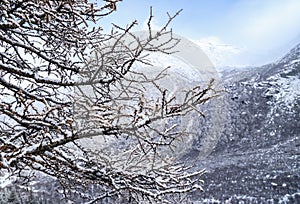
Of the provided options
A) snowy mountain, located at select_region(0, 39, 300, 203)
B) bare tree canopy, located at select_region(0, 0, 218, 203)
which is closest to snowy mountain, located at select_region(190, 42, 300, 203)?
snowy mountain, located at select_region(0, 39, 300, 203)

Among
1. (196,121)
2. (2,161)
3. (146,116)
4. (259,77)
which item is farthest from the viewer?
(259,77)

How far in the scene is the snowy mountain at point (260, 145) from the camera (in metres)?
28.4

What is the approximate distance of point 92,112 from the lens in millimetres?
2189

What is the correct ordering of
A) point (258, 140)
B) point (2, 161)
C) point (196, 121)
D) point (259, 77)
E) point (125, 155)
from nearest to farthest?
point (2, 161)
point (125, 155)
point (258, 140)
point (196, 121)
point (259, 77)

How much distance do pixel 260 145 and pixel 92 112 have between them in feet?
171

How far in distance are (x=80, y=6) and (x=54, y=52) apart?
0.53 m

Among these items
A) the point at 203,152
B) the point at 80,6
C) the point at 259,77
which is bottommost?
the point at 203,152

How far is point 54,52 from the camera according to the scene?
3570mm

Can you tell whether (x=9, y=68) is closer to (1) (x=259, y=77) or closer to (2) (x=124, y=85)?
(2) (x=124, y=85)

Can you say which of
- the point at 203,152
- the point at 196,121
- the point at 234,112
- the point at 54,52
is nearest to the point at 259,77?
the point at 234,112

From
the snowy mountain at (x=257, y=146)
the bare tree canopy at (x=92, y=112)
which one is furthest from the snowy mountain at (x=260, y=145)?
the bare tree canopy at (x=92, y=112)

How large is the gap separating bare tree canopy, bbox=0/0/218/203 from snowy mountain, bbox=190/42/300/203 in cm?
2456

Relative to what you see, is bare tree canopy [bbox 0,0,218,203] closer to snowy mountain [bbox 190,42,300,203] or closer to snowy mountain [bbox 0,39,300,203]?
snowy mountain [bbox 0,39,300,203]

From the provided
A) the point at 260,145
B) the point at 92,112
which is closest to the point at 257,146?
the point at 260,145
